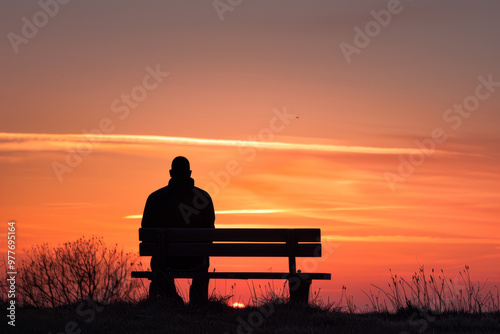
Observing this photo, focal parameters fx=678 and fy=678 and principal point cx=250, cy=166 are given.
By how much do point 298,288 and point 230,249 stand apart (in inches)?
47.2

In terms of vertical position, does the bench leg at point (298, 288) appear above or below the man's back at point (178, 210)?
below

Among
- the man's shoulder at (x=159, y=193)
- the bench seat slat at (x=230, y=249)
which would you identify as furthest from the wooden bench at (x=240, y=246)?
the man's shoulder at (x=159, y=193)

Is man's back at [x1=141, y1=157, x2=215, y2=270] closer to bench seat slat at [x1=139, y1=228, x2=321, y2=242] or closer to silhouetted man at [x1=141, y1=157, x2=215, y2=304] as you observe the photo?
silhouetted man at [x1=141, y1=157, x2=215, y2=304]

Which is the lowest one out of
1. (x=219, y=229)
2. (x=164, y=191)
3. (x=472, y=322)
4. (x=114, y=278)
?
(x=472, y=322)

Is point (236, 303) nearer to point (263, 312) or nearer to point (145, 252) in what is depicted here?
point (263, 312)

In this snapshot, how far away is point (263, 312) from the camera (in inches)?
383

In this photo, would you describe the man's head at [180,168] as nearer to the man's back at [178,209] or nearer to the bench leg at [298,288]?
Answer: the man's back at [178,209]

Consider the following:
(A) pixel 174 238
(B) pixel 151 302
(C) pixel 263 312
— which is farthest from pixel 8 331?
(C) pixel 263 312

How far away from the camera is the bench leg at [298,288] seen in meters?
10.1

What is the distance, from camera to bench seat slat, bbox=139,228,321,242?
1027cm

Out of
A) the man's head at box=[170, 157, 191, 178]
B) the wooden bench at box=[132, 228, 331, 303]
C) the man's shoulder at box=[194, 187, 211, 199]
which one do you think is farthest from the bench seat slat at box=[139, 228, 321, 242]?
the man's head at box=[170, 157, 191, 178]

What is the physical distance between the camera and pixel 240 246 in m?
10.4

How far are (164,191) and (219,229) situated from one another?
157cm

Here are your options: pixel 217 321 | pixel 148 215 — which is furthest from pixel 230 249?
pixel 148 215
